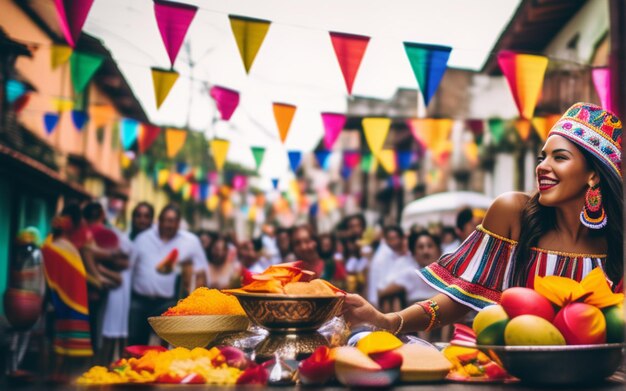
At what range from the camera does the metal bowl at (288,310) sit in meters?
1.84

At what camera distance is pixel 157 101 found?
21.2ft

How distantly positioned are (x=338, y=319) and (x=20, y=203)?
42.2 ft

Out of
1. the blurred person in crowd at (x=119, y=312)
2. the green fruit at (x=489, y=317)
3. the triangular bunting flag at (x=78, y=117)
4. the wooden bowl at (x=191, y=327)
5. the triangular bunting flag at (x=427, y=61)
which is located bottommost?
the blurred person in crowd at (x=119, y=312)

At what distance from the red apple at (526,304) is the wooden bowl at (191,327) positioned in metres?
0.86

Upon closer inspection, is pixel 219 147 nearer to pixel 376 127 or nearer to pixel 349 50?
pixel 376 127

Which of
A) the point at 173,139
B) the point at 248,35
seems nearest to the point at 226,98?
the point at 248,35

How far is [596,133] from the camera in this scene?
214cm

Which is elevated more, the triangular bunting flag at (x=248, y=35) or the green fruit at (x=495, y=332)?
the triangular bunting flag at (x=248, y=35)

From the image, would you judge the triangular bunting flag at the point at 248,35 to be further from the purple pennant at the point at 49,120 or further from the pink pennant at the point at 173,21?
the purple pennant at the point at 49,120

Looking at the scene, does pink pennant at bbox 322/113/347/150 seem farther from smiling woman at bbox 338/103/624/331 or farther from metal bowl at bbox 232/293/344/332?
metal bowl at bbox 232/293/344/332

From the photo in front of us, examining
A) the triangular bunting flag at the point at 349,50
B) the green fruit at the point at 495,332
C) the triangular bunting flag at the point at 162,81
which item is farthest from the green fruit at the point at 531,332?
the triangular bunting flag at the point at 162,81

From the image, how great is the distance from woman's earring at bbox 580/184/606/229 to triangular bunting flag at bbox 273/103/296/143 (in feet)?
19.2

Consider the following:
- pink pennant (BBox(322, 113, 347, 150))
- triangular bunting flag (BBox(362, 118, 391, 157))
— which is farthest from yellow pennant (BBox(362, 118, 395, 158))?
pink pennant (BBox(322, 113, 347, 150))

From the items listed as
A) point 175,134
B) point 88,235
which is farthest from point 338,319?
point 175,134
